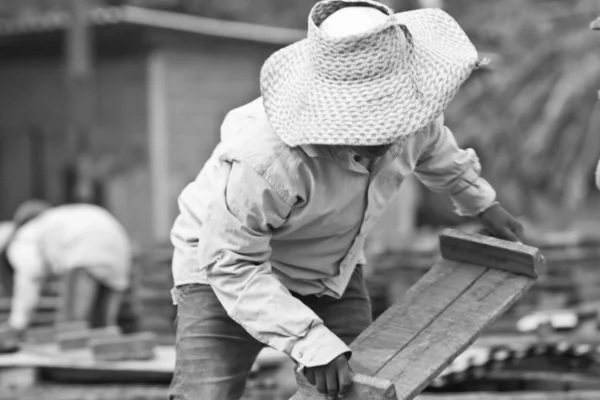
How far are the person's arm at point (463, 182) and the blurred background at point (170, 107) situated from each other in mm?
8552

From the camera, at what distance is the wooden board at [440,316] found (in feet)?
12.0

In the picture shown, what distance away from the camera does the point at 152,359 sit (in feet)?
22.3

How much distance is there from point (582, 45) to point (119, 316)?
1009 cm

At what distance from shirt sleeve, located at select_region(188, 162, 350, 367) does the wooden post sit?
38.0ft

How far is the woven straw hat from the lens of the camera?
3488 mm

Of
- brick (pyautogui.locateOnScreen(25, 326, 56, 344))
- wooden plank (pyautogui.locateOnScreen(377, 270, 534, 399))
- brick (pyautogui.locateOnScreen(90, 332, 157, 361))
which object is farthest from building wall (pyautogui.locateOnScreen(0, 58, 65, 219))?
wooden plank (pyautogui.locateOnScreen(377, 270, 534, 399))

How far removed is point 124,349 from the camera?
676cm

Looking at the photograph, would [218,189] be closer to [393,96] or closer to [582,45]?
[393,96]

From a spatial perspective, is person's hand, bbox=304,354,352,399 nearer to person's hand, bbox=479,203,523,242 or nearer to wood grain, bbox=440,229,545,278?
wood grain, bbox=440,229,545,278

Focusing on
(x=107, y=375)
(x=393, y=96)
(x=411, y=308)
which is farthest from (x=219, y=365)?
(x=107, y=375)

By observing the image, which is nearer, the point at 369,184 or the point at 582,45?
the point at 369,184

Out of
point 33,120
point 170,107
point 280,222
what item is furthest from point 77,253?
point 33,120

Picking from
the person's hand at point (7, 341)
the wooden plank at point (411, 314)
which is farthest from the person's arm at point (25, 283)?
the wooden plank at point (411, 314)

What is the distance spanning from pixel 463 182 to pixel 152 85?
506 inches
